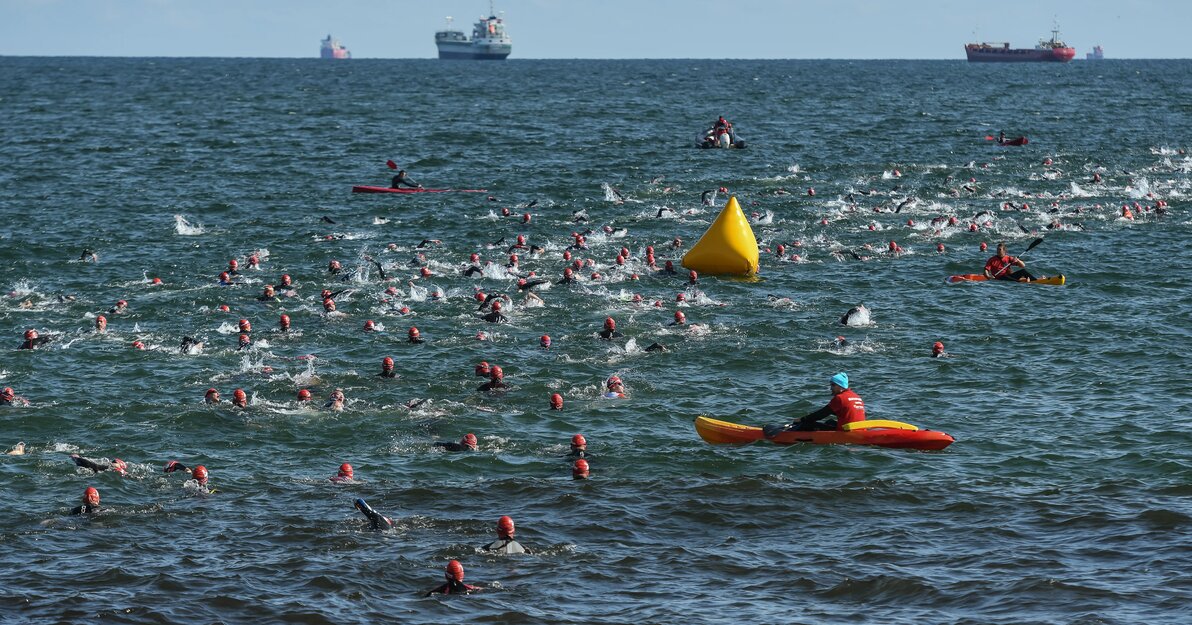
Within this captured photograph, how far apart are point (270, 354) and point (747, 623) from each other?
1793 cm

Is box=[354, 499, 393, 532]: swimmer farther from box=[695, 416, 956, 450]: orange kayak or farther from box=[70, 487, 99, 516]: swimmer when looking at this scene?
box=[695, 416, 956, 450]: orange kayak

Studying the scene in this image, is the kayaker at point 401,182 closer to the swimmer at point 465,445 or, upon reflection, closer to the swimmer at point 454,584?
the swimmer at point 465,445

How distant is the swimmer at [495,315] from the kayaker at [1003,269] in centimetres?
1514

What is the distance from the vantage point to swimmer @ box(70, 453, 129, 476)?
25.7 meters

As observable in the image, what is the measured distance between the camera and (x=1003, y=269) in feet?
137

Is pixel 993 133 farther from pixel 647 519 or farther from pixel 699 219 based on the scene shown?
pixel 647 519

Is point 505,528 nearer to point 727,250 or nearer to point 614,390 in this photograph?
point 614,390

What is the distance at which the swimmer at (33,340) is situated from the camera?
113 ft

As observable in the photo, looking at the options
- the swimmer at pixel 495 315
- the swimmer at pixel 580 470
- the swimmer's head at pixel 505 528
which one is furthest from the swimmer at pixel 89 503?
the swimmer at pixel 495 315

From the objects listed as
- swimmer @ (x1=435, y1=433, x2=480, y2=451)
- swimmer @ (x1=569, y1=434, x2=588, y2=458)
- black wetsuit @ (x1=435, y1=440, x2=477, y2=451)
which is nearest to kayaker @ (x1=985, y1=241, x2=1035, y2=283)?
swimmer @ (x1=569, y1=434, x2=588, y2=458)

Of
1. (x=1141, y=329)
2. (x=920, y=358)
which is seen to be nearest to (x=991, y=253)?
(x=1141, y=329)

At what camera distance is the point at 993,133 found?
84000 millimetres

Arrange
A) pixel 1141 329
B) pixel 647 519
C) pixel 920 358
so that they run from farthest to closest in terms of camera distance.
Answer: pixel 1141 329, pixel 920 358, pixel 647 519

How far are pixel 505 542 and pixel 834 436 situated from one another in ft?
25.9
